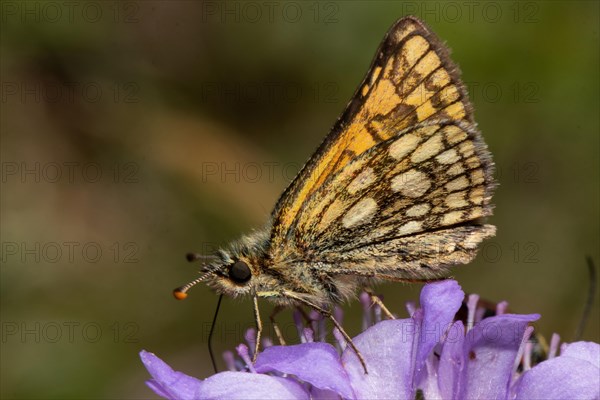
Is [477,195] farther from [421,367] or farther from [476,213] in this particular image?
[421,367]

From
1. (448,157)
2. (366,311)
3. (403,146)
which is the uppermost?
(403,146)

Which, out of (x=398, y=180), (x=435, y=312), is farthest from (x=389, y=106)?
(x=435, y=312)

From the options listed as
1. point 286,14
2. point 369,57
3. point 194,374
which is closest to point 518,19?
point 369,57

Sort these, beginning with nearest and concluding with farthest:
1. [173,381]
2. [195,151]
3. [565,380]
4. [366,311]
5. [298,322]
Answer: [565,380] → [173,381] → [298,322] → [366,311] → [195,151]

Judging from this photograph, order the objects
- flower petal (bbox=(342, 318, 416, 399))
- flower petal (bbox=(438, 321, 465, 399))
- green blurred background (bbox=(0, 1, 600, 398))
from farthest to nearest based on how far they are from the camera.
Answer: green blurred background (bbox=(0, 1, 600, 398))
flower petal (bbox=(438, 321, 465, 399))
flower petal (bbox=(342, 318, 416, 399))

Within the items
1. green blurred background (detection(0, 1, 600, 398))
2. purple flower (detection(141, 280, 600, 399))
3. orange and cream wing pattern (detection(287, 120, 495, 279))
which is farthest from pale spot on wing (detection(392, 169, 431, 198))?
green blurred background (detection(0, 1, 600, 398))

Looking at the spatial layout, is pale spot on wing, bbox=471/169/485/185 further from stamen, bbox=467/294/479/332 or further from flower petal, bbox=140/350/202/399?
flower petal, bbox=140/350/202/399
